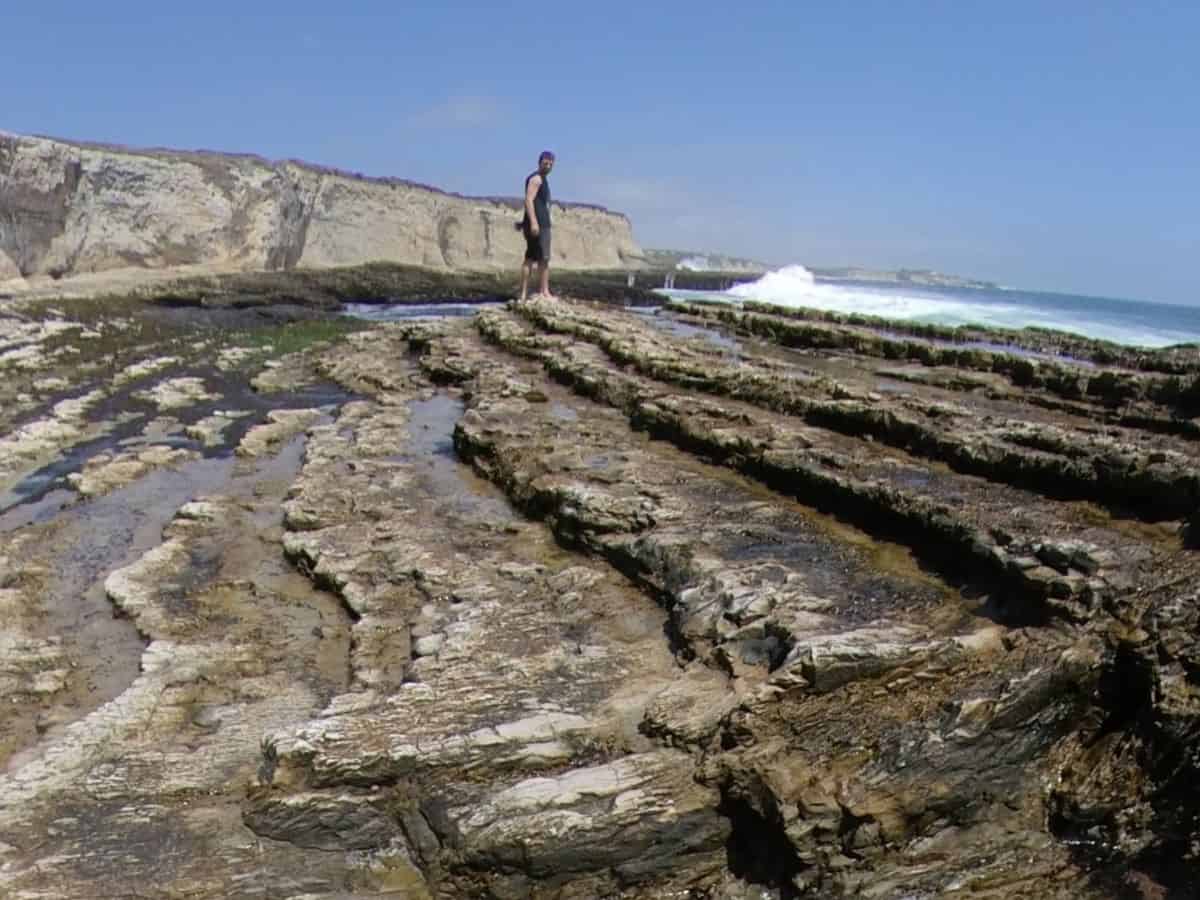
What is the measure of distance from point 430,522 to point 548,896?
18.9ft

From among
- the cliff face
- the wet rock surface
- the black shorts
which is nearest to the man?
the black shorts

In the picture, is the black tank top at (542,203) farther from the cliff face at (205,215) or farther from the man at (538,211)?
the cliff face at (205,215)

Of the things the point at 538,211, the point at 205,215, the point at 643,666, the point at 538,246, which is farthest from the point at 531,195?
the point at 205,215

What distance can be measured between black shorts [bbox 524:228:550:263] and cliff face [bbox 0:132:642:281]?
37.6m

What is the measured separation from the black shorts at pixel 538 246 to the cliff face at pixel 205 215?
37.6 m

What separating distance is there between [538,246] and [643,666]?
17.0 meters

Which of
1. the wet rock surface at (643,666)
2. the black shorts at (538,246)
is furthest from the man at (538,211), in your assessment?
the wet rock surface at (643,666)

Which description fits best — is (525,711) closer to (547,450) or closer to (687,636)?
(687,636)

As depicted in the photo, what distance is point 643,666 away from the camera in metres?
6.82

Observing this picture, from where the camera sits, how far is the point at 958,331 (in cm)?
2261

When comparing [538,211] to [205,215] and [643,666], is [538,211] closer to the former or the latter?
[643,666]

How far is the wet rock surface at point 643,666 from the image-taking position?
525 centimetres

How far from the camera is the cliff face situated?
4975 centimetres

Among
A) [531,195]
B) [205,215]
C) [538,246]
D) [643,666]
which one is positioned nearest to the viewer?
[643,666]
